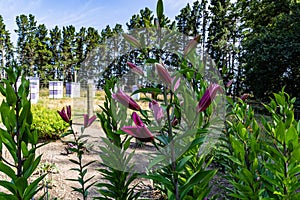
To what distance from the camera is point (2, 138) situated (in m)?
0.44

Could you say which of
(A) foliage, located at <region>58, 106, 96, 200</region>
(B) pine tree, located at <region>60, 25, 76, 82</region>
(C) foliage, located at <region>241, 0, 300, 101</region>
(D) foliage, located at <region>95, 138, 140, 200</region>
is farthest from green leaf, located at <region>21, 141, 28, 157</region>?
(B) pine tree, located at <region>60, 25, 76, 82</region>

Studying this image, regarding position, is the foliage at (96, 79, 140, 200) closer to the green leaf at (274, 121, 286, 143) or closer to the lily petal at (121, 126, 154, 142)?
the lily petal at (121, 126, 154, 142)

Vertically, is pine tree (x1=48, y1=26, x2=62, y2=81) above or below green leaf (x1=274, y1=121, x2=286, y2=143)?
above

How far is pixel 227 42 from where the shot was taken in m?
17.4

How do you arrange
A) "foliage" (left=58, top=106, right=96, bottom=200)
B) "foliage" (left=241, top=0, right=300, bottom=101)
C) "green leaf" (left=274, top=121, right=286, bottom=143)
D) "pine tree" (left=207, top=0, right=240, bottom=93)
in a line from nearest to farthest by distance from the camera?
"green leaf" (left=274, top=121, right=286, bottom=143) < "foliage" (left=58, top=106, right=96, bottom=200) < "foliage" (left=241, top=0, right=300, bottom=101) < "pine tree" (left=207, top=0, right=240, bottom=93)

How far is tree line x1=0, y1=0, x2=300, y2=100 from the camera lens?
17.2 feet

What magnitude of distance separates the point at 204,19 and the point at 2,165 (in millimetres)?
19009

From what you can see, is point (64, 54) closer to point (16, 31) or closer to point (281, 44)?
point (16, 31)

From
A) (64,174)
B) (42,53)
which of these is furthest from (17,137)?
(42,53)

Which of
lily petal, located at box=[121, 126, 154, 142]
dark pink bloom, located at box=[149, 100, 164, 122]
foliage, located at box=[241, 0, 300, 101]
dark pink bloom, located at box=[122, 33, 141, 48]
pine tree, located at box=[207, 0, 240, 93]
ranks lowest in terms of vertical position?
lily petal, located at box=[121, 126, 154, 142]

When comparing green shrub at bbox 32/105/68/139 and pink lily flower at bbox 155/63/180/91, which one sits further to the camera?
green shrub at bbox 32/105/68/139

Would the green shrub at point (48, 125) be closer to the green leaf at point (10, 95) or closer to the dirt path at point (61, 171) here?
the dirt path at point (61, 171)

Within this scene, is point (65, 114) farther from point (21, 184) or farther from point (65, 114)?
point (21, 184)

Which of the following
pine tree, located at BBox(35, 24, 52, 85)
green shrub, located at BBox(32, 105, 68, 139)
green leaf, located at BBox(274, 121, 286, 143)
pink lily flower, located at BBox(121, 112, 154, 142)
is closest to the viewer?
pink lily flower, located at BBox(121, 112, 154, 142)
